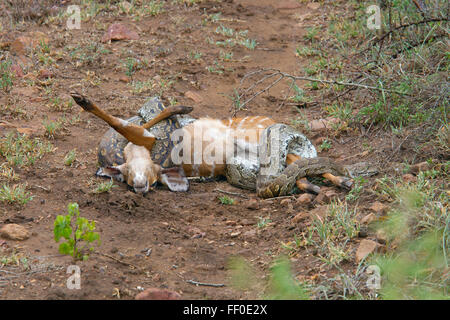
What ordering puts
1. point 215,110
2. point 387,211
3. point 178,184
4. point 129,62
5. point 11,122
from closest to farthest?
point 387,211
point 178,184
point 11,122
point 215,110
point 129,62

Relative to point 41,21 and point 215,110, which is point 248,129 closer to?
point 215,110

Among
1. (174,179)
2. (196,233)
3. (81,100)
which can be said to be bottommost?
(196,233)

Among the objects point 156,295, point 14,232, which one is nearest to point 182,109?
point 14,232

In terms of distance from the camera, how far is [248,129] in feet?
21.8

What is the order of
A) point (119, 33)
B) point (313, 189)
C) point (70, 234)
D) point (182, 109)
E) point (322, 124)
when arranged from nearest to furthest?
point (70, 234)
point (313, 189)
point (182, 109)
point (322, 124)
point (119, 33)

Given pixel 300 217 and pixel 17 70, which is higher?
pixel 17 70

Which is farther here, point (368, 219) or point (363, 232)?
point (368, 219)

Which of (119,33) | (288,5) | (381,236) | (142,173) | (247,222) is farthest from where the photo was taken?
(288,5)

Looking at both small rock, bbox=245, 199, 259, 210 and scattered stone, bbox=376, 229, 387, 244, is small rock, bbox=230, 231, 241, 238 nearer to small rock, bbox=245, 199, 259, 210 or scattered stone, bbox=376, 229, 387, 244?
small rock, bbox=245, 199, 259, 210

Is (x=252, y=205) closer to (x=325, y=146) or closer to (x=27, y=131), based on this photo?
(x=325, y=146)

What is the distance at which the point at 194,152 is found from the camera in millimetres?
6516

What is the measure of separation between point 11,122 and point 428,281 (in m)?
5.68

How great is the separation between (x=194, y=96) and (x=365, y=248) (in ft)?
15.6

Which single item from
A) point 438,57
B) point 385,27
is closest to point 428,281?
point 438,57
